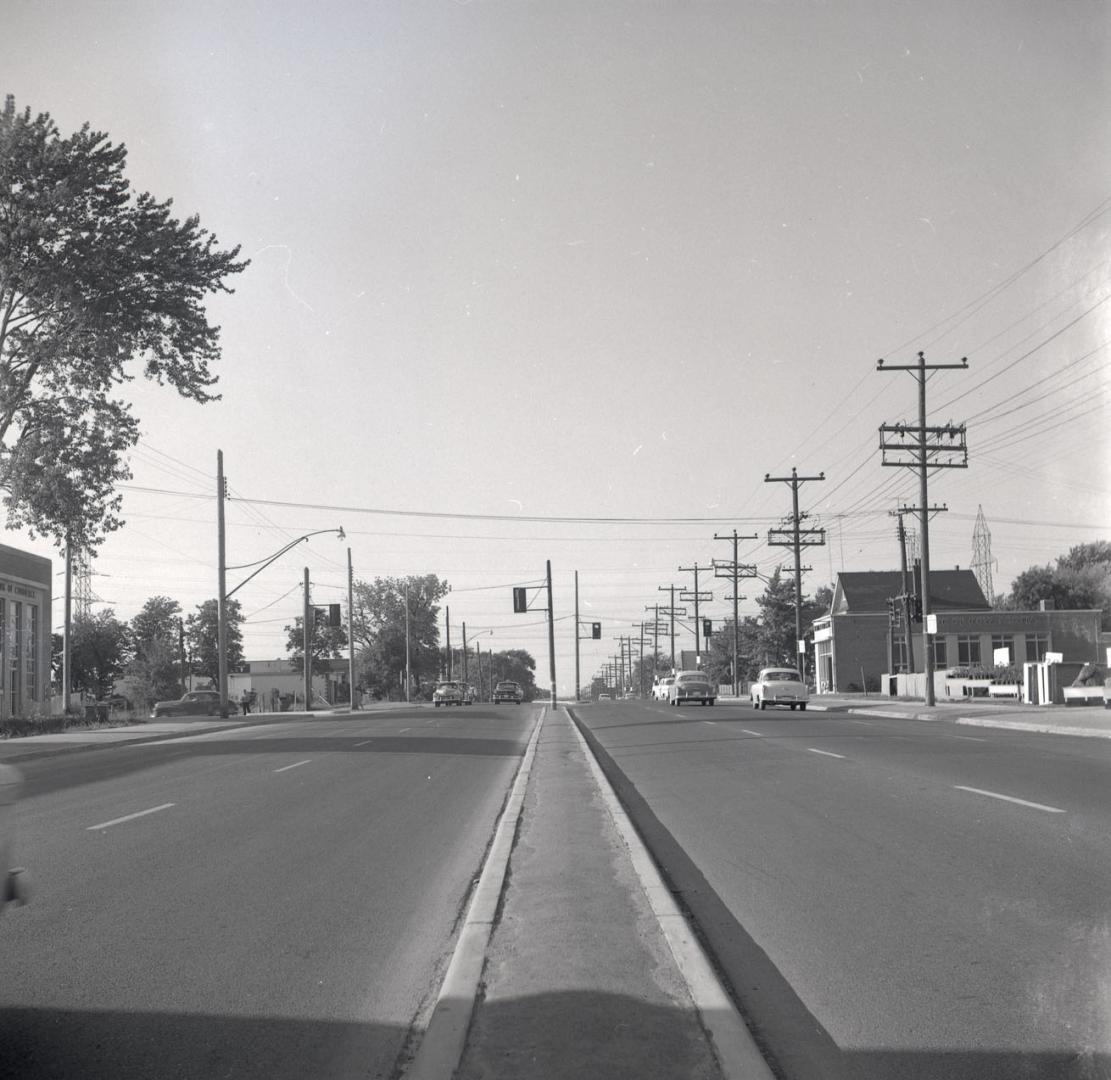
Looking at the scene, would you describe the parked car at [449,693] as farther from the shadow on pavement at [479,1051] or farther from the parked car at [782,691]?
the shadow on pavement at [479,1051]

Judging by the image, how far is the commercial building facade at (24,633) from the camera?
163 feet

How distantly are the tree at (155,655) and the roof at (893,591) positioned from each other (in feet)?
197

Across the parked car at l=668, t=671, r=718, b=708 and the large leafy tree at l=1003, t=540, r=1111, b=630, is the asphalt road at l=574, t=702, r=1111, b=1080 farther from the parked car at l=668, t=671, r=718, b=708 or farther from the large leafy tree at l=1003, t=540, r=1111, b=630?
the large leafy tree at l=1003, t=540, r=1111, b=630

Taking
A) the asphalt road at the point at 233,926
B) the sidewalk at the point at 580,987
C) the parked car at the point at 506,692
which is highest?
the sidewalk at the point at 580,987

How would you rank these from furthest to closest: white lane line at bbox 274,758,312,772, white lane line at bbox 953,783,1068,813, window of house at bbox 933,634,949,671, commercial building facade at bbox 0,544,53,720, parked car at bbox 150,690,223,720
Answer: window of house at bbox 933,634,949,671
parked car at bbox 150,690,223,720
commercial building facade at bbox 0,544,53,720
white lane line at bbox 274,758,312,772
white lane line at bbox 953,783,1068,813

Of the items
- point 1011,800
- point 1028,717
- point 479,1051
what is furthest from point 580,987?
point 1028,717

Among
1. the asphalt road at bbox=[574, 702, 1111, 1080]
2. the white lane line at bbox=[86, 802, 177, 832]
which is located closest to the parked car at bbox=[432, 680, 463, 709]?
the asphalt road at bbox=[574, 702, 1111, 1080]

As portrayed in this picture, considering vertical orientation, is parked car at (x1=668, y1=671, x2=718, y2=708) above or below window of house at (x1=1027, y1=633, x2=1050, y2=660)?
below

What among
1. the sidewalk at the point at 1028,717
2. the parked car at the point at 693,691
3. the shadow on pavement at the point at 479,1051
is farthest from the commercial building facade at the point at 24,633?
the shadow on pavement at the point at 479,1051

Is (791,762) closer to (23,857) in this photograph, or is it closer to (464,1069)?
(23,857)

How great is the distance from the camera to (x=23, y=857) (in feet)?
32.8

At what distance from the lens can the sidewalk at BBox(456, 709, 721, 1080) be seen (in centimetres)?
466

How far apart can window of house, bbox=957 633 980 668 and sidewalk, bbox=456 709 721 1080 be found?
227 ft

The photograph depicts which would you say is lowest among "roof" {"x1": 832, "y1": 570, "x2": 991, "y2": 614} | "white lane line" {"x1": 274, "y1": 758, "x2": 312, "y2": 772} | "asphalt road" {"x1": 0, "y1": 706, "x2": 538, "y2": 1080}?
"white lane line" {"x1": 274, "y1": 758, "x2": 312, "y2": 772}
